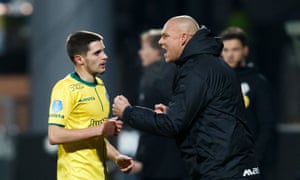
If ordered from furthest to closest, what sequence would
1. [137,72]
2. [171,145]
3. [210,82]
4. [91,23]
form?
[137,72], [91,23], [171,145], [210,82]

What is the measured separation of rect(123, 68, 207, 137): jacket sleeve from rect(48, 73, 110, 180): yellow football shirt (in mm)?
383

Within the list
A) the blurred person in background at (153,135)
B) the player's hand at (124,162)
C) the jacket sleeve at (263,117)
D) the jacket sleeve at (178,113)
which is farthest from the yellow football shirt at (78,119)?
the jacket sleeve at (263,117)

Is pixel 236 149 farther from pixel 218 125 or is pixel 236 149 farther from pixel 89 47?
pixel 89 47

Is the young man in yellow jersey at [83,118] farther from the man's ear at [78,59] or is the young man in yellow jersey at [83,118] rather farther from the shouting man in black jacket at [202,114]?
the shouting man in black jacket at [202,114]

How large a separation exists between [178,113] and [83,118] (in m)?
0.78

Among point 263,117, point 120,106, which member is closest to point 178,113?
point 120,106

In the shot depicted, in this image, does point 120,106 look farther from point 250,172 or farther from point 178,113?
point 250,172

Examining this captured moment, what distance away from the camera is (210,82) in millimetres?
7887

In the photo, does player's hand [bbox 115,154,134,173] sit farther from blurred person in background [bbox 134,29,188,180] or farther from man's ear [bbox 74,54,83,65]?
blurred person in background [bbox 134,29,188,180]

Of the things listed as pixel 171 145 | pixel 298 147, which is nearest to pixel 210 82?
pixel 171 145

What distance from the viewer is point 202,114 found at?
7.93 m

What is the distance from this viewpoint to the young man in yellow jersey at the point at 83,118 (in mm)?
8086

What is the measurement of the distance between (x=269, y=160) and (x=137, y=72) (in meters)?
8.06

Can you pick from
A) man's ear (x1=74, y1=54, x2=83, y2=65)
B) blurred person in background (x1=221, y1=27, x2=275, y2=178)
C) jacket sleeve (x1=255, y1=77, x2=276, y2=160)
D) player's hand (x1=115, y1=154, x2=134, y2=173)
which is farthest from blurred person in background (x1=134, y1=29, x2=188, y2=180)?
man's ear (x1=74, y1=54, x2=83, y2=65)
